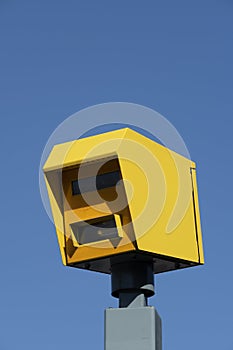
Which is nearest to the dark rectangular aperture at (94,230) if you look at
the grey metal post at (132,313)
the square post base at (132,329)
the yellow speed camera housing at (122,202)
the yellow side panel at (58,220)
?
the yellow speed camera housing at (122,202)

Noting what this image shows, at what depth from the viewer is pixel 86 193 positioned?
5211 millimetres

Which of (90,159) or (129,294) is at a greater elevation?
(90,159)

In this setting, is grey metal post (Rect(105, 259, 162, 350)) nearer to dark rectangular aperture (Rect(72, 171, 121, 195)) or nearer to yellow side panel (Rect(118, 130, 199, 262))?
yellow side panel (Rect(118, 130, 199, 262))

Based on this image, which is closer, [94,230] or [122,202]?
[122,202]

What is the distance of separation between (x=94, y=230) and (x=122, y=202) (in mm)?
336

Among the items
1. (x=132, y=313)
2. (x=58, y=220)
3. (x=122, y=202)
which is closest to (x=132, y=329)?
(x=132, y=313)

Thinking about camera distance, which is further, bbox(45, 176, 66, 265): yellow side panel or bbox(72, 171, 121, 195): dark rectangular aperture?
bbox(45, 176, 66, 265): yellow side panel

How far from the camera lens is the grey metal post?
483 centimetres

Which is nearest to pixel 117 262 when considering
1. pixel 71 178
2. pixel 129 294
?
pixel 129 294

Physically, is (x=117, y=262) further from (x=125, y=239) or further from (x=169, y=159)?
(x=169, y=159)

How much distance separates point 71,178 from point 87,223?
35 centimetres

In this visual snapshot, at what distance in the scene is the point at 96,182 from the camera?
5.19m

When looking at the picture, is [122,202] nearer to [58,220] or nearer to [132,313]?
[58,220]

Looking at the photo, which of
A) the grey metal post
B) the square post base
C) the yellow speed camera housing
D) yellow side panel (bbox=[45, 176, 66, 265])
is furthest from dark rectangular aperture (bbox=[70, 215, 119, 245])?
the square post base
